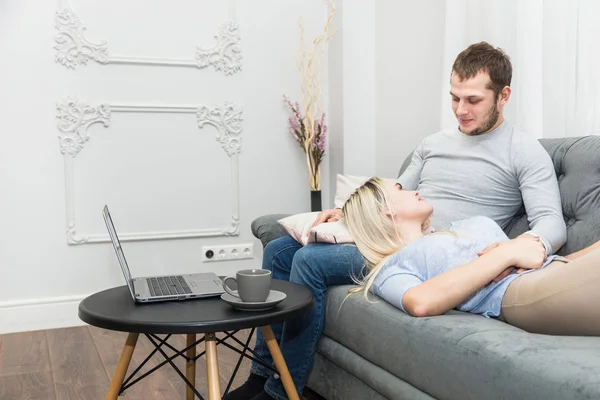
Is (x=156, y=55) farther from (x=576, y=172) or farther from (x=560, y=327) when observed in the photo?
(x=560, y=327)

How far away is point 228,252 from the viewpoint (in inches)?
141

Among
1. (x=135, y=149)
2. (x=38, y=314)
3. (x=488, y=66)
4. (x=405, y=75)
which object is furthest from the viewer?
(x=405, y=75)

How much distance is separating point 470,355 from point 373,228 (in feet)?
1.95

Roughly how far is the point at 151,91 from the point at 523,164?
2.00 meters

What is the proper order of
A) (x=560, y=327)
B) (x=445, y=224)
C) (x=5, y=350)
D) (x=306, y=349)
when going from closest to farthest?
(x=560, y=327), (x=306, y=349), (x=445, y=224), (x=5, y=350)

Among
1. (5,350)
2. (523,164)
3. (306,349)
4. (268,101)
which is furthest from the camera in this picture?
(268,101)

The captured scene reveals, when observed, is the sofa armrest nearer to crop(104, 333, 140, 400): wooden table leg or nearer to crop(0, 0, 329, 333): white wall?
crop(0, 0, 329, 333): white wall

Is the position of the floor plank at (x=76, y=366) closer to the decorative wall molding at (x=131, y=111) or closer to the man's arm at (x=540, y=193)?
the decorative wall molding at (x=131, y=111)

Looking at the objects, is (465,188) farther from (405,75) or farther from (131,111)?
(131,111)

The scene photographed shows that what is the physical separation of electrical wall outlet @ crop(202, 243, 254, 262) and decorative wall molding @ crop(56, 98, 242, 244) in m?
0.07

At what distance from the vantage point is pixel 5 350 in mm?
2881

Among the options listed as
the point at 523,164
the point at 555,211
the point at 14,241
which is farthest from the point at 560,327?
the point at 14,241

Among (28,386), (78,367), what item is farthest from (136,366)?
(28,386)

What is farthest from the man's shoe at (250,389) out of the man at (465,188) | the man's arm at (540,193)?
the man's arm at (540,193)
